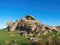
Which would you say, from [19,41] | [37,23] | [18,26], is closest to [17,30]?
[18,26]

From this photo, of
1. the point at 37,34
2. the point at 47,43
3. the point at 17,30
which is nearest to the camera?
the point at 47,43

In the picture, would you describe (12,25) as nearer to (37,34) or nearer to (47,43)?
(37,34)

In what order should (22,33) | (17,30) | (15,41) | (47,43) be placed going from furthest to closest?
(17,30) → (22,33) → (15,41) → (47,43)

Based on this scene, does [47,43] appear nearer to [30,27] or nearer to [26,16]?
[30,27]

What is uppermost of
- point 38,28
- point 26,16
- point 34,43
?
point 26,16

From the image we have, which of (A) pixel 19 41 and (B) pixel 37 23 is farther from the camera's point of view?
(B) pixel 37 23

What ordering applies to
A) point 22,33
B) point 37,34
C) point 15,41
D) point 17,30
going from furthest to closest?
point 17,30 < point 22,33 < point 37,34 < point 15,41

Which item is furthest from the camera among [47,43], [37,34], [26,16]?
[26,16]

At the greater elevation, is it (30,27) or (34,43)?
(30,27)

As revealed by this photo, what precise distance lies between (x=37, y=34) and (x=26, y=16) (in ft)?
74.2

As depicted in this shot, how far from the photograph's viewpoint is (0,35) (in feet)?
234

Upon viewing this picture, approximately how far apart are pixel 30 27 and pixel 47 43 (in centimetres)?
2174

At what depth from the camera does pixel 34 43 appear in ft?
190

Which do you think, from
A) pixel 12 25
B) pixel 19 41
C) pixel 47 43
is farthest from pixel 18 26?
pixel 47 43
